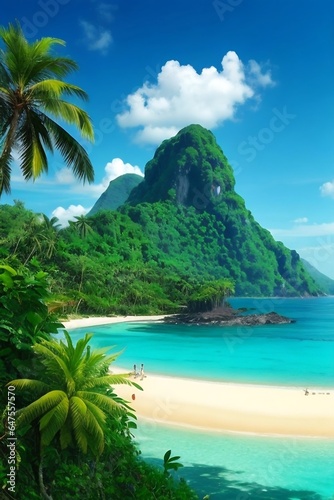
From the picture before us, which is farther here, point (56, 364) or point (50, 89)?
point (50, 89)

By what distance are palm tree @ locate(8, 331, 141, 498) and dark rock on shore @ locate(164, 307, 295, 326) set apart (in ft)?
202

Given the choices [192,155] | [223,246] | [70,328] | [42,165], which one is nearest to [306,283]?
[223,246]

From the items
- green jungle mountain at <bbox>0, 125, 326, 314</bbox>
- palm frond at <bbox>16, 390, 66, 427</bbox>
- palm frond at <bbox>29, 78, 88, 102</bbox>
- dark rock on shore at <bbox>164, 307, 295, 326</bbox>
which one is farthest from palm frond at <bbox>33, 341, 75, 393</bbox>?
dark rock on shore at <bbox>164, 307, 295, 326</bbox>

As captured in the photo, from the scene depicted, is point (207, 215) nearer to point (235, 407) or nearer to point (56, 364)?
point (235, 407)

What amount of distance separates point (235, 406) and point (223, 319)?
50.4m

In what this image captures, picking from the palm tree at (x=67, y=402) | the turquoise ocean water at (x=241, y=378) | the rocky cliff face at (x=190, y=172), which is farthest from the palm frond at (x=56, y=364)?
the rocky cliff face at (x=190, y=172)

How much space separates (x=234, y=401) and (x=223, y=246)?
148 metres

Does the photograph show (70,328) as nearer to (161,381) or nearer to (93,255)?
(161,381)

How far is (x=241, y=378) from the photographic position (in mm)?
26938

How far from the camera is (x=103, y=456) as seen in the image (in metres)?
4.41

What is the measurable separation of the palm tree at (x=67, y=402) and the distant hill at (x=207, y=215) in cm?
14048

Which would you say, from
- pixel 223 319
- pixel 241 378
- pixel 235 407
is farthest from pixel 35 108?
pixel 223 319

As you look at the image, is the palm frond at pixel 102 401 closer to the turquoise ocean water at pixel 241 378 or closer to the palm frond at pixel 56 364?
the palm frond at pixel 56 364

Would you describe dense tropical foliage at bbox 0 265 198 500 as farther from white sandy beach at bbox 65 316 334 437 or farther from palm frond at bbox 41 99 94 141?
white sandy beach at bbox 65 316 334 437
